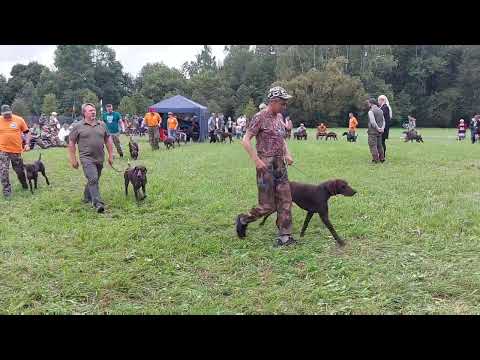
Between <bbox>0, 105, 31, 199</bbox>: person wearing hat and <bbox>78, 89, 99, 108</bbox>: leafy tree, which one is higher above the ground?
<bbox>78, 89, 99, 108</bbox>: leafy tree

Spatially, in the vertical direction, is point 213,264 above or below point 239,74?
below

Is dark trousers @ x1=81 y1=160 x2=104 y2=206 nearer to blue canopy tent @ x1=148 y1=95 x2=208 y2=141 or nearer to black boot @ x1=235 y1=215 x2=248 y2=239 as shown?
black boot @ x1=235 y1=215 x2=248 y2=239

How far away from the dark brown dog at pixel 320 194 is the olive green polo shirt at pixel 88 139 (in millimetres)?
3730

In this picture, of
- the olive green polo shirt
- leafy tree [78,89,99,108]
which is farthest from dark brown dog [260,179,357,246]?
leafy tree [78,89,99,108]

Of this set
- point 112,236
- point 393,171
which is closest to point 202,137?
point 393,171

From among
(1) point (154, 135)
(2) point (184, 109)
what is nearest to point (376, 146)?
(1) point (154, 135)

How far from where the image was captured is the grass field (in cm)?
400

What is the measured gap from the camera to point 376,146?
12852 millimetres

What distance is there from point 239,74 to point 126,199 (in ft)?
224

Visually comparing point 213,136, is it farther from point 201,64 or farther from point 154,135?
point 201,64

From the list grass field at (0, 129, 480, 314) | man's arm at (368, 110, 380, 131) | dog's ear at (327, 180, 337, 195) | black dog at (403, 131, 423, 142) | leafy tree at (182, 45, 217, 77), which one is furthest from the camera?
leafy tree at (182, 45, 217, 77)

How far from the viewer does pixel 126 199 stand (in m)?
8.36

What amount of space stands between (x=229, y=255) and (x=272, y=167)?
4.05ft

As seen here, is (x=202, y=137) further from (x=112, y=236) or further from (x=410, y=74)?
(x=410, y=74)
